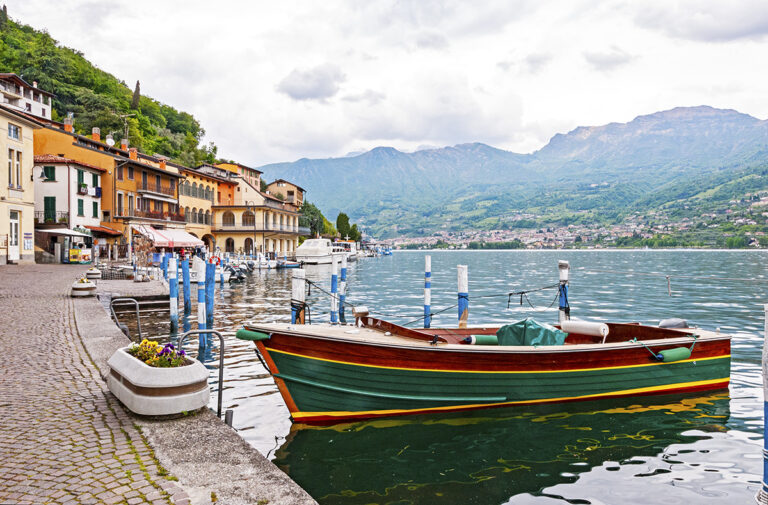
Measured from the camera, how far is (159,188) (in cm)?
5628

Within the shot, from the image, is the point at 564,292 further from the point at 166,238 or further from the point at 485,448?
the point at 166,238

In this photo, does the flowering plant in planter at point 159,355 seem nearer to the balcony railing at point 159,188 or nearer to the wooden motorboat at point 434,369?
the wooden motorboat at point 434,369

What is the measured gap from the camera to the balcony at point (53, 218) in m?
41.5

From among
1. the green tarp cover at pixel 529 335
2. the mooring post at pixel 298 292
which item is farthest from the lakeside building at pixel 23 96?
the green tarp cover at pixel 529 335

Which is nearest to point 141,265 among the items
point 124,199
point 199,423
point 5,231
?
point 5,231

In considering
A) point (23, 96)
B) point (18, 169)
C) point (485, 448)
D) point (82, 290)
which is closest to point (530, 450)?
→ point (485, 448)

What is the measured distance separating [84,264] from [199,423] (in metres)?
38.6

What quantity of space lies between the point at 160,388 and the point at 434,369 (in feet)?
14.5

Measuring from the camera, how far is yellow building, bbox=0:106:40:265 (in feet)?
108

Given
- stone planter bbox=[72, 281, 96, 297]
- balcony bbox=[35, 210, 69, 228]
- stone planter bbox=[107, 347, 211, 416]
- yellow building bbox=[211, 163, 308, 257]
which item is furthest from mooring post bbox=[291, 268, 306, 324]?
yellow building bbox=[211, 163, 308, 257]

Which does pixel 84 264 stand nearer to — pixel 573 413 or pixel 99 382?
pixel 99 382

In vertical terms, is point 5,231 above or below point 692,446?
above

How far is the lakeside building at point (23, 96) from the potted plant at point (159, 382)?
6412cm

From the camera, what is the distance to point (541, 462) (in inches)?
299
